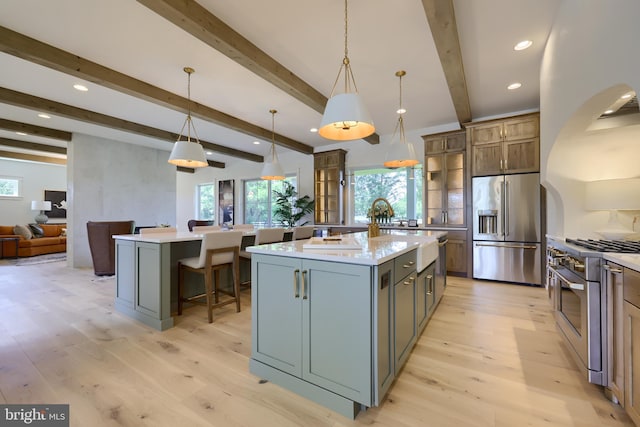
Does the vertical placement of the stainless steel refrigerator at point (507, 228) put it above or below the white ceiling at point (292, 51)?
below

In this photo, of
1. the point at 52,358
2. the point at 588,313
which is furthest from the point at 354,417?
the point at 52,358

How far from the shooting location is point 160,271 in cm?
260

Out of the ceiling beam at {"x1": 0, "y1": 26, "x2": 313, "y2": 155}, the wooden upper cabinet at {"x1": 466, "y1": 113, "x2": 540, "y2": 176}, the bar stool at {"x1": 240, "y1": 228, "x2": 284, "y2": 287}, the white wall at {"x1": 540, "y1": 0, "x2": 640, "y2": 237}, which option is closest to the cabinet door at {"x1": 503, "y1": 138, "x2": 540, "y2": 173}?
the wooden upper cabinet at {"x1": 466, "y1": 113, "x2": 540, "y2": 176}

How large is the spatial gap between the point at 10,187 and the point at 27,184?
0.36m

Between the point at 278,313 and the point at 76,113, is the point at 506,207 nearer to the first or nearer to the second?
the point at 278,313

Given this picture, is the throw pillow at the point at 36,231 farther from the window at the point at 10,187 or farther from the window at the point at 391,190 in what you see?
the window at the point at 391,190

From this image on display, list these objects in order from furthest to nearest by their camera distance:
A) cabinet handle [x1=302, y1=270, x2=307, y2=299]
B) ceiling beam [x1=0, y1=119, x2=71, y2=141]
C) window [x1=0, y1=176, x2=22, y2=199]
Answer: window [x1=0, y1=176, x2=22, y2=199] < ceiling beam [x1=0, y1=119, x2=71, y2=141] < cabinet handle [x1=302, y1=270, x2=307, y2=299]

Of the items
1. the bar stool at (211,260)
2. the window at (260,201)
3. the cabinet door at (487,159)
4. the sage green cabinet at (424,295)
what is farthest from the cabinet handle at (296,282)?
the window at (260,201)

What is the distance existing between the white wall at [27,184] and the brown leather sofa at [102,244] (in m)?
5.57

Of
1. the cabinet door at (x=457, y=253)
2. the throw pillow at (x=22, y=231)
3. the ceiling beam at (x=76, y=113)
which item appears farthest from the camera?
the throw pillow at (x=22, y=231)

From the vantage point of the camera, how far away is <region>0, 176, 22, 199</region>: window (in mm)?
7707

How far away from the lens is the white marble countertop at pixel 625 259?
1.31 metres

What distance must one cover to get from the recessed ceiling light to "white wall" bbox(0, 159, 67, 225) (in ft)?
39.1

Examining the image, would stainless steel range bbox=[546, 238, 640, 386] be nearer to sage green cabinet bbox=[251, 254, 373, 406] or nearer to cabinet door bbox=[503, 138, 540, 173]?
sage green cabinet bbox=[251, 254, 373, 406]
